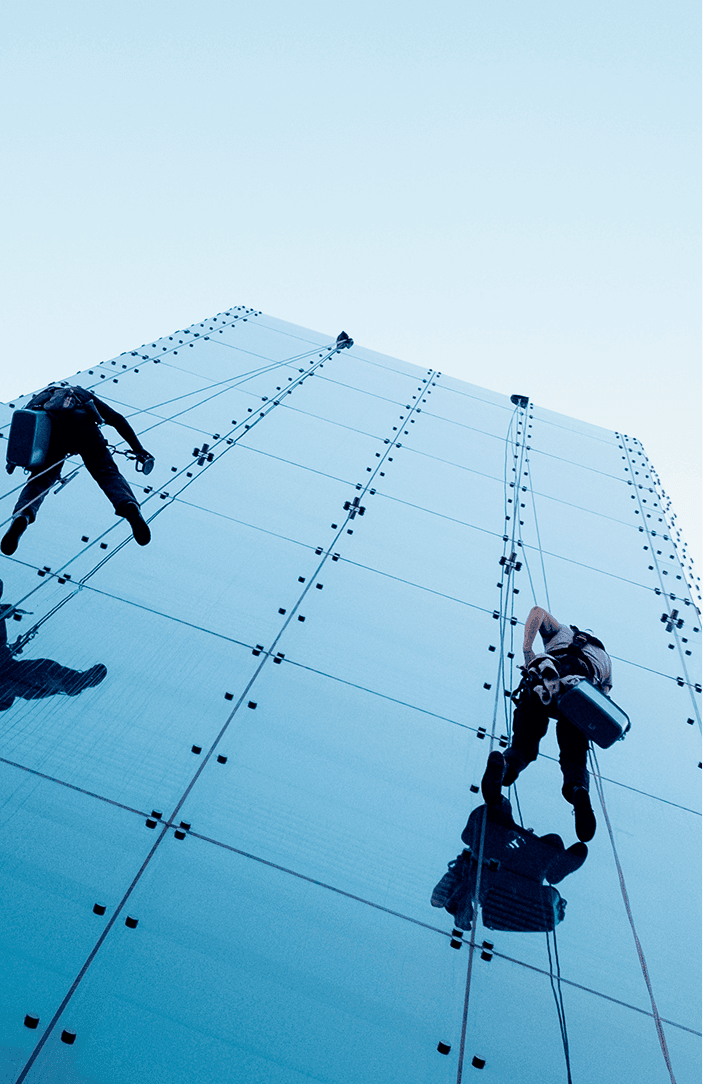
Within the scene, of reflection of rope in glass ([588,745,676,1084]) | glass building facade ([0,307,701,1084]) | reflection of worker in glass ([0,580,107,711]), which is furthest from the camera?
reflection of worker in glass ([0,580,107,711])

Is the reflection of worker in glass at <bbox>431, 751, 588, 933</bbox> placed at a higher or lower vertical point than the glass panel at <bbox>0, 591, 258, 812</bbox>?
lower

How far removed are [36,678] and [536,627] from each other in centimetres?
233

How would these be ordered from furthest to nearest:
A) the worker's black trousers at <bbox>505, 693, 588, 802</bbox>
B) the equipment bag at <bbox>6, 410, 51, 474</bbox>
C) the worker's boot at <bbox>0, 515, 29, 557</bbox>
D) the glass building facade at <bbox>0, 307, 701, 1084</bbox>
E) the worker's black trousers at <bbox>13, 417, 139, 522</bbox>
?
the worker's black trousers at <bbox>13, 417, 139, 522</bbox>, the equipment bag at <bbox>6, 410, 51, 474</bbox>, the worker's boot at <bbox>0, 515, 29, 557</bbox>, the worker's black trousers at <bbox>505, 693, 588, 802</bbox>, the glass building facade at <bbox>0, 307, 701, 1084</bbox>

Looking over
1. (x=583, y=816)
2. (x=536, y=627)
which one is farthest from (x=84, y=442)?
(x=583, y=816)

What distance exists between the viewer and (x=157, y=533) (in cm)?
474

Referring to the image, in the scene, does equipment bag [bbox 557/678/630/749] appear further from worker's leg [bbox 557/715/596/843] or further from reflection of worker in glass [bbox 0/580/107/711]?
reflection of worker in glass [bbox 0/580/107/711]

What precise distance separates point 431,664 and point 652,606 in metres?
2.28

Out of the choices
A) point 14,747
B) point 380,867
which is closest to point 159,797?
point 14,747

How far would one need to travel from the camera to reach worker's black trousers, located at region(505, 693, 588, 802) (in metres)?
3.70

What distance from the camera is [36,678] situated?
3504 mm

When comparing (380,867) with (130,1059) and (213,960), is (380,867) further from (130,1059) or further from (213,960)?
(130,1059)

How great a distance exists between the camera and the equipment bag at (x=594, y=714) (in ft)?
11.3

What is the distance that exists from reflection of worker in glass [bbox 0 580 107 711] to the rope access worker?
5.76 ft

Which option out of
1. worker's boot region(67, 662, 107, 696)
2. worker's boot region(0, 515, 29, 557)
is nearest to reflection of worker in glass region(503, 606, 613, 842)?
worker's boot region(67, 662, 107, 696)
